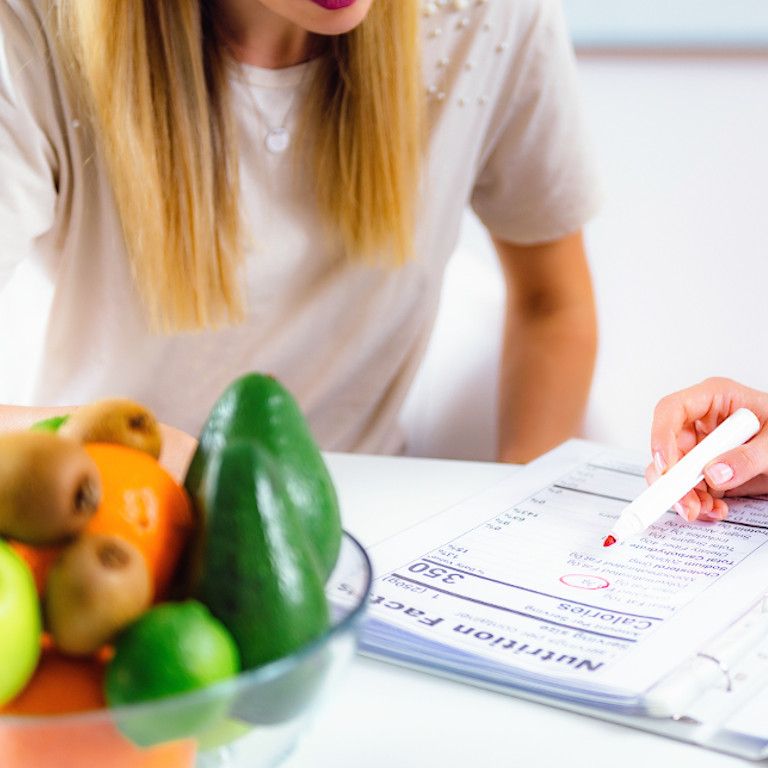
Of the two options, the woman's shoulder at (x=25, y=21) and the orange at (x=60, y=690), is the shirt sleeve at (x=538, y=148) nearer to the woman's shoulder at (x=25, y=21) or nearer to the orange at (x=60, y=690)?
the woman's shoulder at (x=25, y=21)

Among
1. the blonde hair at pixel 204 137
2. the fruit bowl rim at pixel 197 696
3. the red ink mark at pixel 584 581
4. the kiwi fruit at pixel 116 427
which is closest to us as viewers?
the fruit bowl rim at pixel 197 696

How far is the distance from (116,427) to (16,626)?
0.38 ft

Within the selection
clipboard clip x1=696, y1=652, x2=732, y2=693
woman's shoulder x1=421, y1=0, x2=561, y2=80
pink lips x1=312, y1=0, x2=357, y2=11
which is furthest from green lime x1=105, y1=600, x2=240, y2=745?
woman's shoulder x1=421, y1=0, x2=561, y2=80

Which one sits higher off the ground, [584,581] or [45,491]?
[45,491]

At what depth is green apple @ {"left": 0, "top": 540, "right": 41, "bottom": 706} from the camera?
11.6 inches

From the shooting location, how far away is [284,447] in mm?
378

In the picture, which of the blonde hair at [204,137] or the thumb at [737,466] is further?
the blonde hair at [204,137]

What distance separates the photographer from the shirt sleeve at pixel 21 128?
0.76 metres

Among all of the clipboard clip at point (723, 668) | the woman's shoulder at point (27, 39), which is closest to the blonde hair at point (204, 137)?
the woman's shoulder at point (27, 39)

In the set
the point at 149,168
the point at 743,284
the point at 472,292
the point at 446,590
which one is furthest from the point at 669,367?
the point at 446,590

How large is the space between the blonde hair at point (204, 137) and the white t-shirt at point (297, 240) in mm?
28

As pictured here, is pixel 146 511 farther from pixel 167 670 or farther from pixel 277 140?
pixel 277 140

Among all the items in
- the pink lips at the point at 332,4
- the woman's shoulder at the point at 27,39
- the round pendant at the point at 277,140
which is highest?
the pink lips at the point at 332,4

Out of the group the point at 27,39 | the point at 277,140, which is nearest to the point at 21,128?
the point at 27,39
